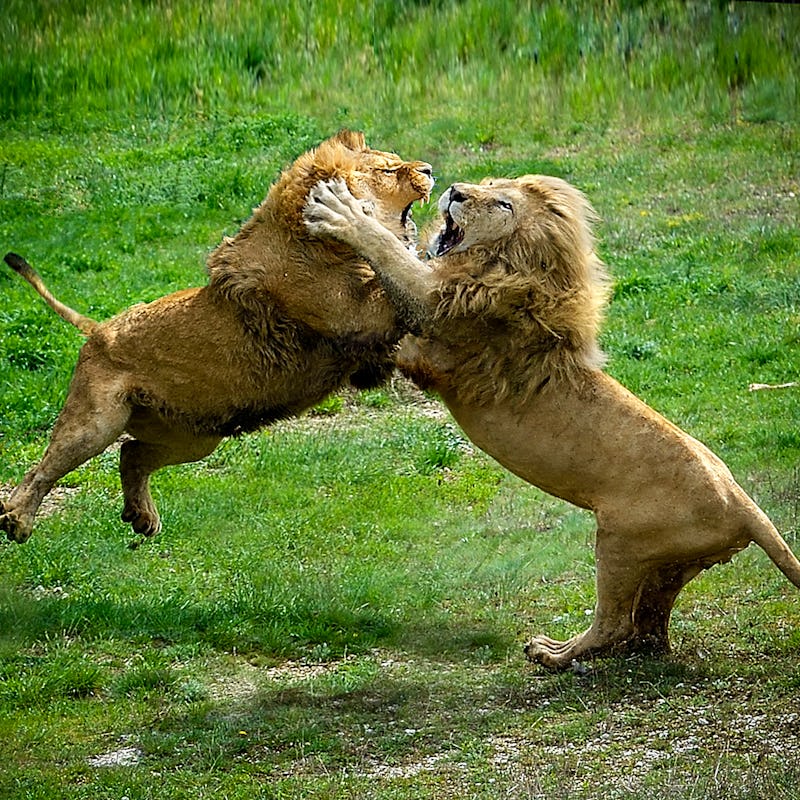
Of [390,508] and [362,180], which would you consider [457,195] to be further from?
[390,508]

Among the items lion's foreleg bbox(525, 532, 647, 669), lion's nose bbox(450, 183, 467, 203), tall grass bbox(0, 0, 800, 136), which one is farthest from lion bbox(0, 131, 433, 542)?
tall grass bbox(0, 0, 800, 136)

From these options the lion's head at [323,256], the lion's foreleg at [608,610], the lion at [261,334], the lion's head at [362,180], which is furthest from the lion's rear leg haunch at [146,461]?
the lion's foreleg at [608,610]

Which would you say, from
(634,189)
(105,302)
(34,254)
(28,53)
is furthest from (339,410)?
(28,53)

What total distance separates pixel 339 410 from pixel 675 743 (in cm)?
513

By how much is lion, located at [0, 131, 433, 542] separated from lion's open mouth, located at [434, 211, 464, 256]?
112 mm

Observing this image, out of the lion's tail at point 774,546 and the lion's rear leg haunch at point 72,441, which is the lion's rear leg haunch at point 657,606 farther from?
the lion's rear leg haunch at point 72,441

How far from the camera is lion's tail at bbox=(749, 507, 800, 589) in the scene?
4.52 metres

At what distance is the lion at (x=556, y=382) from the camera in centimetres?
451

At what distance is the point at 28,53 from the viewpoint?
4.82 ft

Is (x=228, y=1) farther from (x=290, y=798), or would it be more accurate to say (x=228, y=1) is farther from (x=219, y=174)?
(x=219, y=174)

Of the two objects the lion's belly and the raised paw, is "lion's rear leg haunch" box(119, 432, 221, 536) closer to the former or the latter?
the raised paw

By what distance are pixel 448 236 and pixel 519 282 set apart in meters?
0.41

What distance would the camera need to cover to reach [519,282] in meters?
4.51

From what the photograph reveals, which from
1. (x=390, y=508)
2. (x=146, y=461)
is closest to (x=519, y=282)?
(x=146, y=461)
